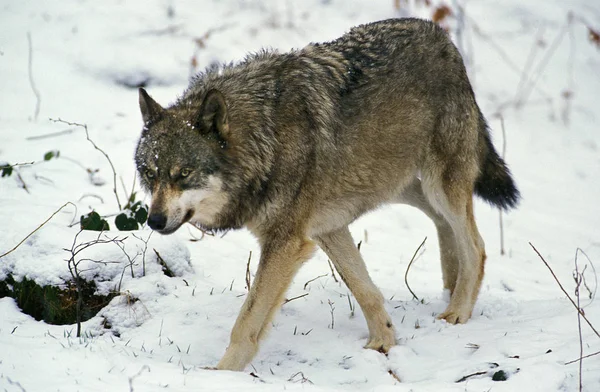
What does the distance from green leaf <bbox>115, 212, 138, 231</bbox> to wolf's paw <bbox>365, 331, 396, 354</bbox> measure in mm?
1983

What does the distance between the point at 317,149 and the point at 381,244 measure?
2851mm

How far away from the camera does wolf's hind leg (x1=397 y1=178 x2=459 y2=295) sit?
5.28 meters

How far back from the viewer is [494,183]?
5.33m

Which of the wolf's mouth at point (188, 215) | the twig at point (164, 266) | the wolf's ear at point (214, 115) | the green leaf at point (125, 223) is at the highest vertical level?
the wolf's ear at point (214, 115)

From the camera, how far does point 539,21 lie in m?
11.3

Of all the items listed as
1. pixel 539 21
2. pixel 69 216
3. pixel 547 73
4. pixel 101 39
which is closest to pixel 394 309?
pixel 69 216

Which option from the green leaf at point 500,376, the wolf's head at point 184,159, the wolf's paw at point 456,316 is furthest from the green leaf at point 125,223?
the green leaf at point 500,376

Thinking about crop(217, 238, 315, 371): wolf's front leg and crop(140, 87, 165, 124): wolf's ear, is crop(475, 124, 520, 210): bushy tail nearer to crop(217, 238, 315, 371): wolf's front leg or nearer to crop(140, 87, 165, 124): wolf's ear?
crop(217, 238, 315, 371): wolf's front leg

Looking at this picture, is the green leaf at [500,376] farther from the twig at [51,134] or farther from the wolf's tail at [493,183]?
the twig at [51,134]

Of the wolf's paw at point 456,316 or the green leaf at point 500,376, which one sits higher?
the wolf's paw at point 456,316

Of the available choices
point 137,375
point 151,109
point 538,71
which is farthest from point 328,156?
point 538,71

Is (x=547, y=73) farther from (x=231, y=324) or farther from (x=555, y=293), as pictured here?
(x=231, y=324)

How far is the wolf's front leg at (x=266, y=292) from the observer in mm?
3979

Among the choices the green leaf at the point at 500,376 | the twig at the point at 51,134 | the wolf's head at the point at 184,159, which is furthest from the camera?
the twig at the point at 51,134
